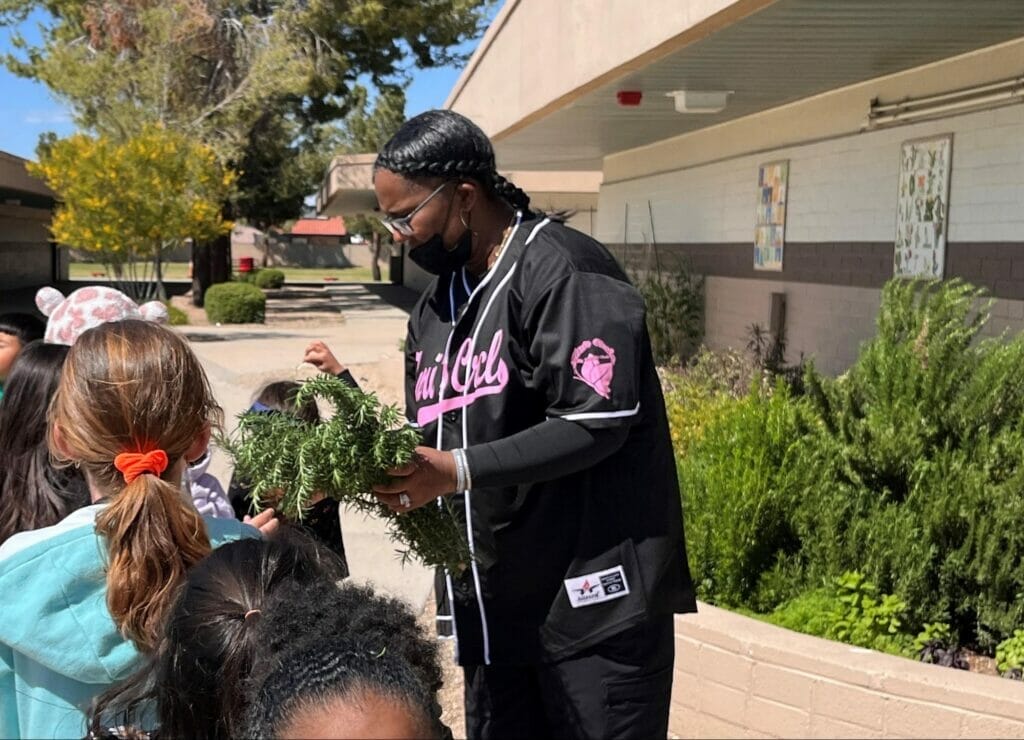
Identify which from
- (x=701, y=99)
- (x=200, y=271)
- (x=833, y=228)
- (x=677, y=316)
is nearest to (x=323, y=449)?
(x=701, y=99)

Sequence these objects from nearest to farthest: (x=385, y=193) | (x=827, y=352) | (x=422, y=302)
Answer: (x=385, y=193) < (x=422, y=302) < (x=827, y=352)

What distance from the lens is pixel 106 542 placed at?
2053 mm

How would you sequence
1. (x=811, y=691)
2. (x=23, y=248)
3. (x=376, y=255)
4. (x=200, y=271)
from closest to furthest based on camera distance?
(x=811, y=691)
(x=200, y=271)
(x=23, y=248)
(x=376, y=255)

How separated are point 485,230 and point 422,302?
1.09ft

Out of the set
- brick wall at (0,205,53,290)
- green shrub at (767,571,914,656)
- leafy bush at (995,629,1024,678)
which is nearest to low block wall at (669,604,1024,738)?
green shrub at (767,571,914,656)

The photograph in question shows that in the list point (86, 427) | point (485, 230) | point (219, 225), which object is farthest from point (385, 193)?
point (219, 225)

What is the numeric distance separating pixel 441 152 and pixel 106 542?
1142 mm

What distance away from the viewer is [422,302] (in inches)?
115

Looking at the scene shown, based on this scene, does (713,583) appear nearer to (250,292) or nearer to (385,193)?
(385,193)

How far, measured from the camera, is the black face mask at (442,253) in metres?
2.68

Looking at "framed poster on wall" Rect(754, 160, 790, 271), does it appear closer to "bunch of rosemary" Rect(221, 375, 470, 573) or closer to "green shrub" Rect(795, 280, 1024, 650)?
"green shrub" Rect(795, 280, 1024, 650)

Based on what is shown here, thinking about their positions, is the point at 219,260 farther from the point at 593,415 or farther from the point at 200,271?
the point at 593,415

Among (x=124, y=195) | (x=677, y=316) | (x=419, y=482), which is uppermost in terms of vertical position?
(x=124, y=195)

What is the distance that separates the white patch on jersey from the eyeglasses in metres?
0.90
